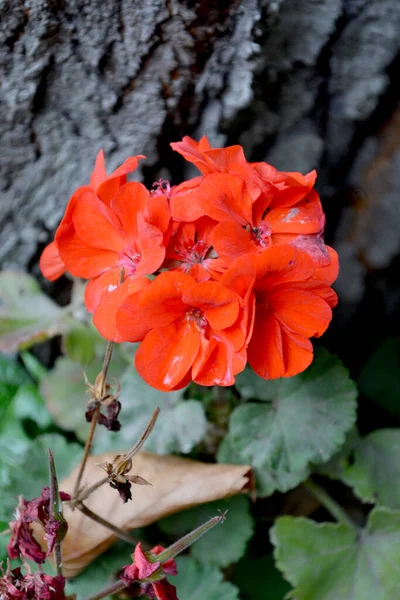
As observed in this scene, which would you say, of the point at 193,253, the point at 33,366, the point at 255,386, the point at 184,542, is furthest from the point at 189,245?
the point at 33,366

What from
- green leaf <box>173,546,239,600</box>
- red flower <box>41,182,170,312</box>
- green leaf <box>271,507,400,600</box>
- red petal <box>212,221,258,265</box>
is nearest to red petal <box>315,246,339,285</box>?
red petal <box>212,221,258,265</box>

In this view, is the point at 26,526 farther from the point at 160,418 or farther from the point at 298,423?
the point at 298,423

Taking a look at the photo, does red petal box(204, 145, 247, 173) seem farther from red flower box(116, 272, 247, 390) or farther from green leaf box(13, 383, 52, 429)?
green leaf box(13, 383, 52, 429)

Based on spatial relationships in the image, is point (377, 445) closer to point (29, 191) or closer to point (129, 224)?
point (129, 224)

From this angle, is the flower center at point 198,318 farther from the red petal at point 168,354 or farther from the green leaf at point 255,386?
the green leaf at point 255,386

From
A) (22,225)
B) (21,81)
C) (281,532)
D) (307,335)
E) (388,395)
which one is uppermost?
(21,81)

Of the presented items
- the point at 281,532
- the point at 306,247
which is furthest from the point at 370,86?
the point at 281,532
